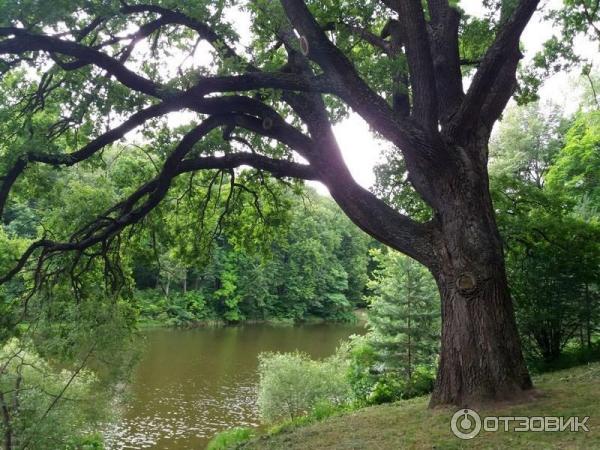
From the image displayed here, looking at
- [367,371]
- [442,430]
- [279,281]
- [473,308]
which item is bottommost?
[367,371]

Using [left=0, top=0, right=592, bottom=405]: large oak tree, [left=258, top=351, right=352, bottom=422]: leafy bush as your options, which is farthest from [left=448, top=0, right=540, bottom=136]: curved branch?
[left=258, top=351, right=352, bottom=422]: leafy bush

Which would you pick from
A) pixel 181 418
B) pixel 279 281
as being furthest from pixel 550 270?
pixel 279 281

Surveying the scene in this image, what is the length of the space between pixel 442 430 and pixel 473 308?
153cm

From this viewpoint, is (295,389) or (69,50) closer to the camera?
(69,50)

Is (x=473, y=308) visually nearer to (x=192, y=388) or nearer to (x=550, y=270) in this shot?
(x=550, y=270)

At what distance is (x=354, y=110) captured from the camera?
6477mm

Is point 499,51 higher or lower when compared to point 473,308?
higher

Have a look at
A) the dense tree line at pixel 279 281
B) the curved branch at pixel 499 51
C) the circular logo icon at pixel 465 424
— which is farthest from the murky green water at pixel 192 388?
the curved branch at pixel 499 51

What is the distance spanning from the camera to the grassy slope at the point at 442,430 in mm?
4727

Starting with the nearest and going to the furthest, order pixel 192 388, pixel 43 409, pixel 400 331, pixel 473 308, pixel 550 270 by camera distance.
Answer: pixel 473 308
pixel 43 409
pixel 550 270
pixel 400 331
pixel 192 388

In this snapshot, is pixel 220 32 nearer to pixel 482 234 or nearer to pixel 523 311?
pixel 482 234

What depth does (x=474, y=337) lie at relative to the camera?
237 inches

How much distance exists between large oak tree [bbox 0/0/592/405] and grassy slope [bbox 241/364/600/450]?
1.44 ft

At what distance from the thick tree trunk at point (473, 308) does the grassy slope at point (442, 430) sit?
0.31m
